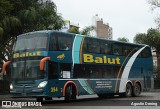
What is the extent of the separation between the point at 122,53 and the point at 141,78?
→ 3323 millimetres

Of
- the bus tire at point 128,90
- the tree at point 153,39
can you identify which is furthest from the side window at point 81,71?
the tree at point 153,39

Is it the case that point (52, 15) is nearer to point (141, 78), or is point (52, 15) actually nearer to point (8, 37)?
point (8, 37)

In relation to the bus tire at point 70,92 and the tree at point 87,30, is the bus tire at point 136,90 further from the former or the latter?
the tree at point 87,30

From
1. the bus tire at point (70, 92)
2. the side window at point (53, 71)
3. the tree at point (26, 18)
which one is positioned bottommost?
the bus tire at point (70, 92)

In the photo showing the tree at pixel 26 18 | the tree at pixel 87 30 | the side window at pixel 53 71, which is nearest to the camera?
the side window at pixel 53 71

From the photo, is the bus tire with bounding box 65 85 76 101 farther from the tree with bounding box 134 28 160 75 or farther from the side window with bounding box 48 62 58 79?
the tree with bounding box 134 28 160 75

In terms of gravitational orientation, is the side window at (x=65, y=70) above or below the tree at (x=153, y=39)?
below

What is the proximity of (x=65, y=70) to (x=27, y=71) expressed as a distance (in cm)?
237

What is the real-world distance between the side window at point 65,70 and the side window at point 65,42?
3.27ft

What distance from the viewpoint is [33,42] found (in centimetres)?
2106

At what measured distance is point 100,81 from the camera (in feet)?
82.4

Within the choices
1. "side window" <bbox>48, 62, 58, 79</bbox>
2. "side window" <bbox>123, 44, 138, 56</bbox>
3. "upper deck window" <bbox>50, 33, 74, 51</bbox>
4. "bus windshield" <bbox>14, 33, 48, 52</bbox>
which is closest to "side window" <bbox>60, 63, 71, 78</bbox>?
"side window" <bbox>48, 62, 58, 79</bbox>

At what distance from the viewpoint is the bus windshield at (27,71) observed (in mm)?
20383

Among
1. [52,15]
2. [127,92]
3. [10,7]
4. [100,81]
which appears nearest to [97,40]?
[100,81]
